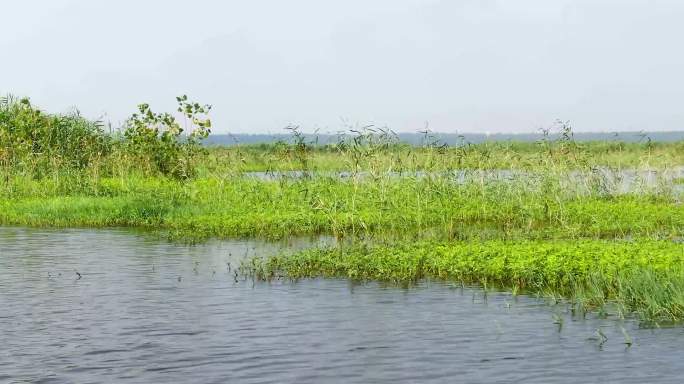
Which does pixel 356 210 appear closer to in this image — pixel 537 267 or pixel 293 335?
pixel 537 267

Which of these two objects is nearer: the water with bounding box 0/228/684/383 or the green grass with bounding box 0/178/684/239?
the water with bounding box 0/228/684/383

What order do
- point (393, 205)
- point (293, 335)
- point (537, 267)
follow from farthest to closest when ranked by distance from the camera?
1. point (393, 205)
2. point (537, 267)
3. point (293, 335)

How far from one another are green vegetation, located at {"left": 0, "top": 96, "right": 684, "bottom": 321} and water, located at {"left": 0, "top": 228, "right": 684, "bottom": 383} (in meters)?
1.19

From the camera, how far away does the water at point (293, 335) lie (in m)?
12.0

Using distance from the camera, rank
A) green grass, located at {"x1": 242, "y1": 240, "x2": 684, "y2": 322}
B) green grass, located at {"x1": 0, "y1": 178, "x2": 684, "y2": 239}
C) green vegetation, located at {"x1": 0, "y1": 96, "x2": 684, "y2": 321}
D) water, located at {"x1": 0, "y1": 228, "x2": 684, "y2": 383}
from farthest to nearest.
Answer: green grass, located at {"x1": 0, "y1": 178, "x2": 684, "y2": 239}, green vegetation, located at {"x1": 0, "y1": 96, "x2": 684, "y2": 321}, green grass, located at {"x1": 242, "y1": 240, "x2": 684, "y2": 322}, water, located at {"x1": 0, "y1": 228, "x2": 684, "y2": 383}

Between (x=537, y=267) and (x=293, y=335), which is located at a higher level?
(x=537, y=267)

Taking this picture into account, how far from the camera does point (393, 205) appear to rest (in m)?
26.8

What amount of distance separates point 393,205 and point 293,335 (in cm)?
1313

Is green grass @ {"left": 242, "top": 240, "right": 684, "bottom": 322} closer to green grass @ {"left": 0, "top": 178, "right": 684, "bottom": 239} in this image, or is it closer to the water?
the water

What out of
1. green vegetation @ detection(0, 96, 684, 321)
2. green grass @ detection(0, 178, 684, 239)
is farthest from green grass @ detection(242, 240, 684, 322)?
green grass @ detection(0, 178, 684, 239)

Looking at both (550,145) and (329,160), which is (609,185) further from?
(329,160)

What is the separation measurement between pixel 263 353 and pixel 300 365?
0.77 meters

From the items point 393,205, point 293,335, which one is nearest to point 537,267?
point 293,335

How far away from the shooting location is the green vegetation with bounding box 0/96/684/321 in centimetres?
1778
